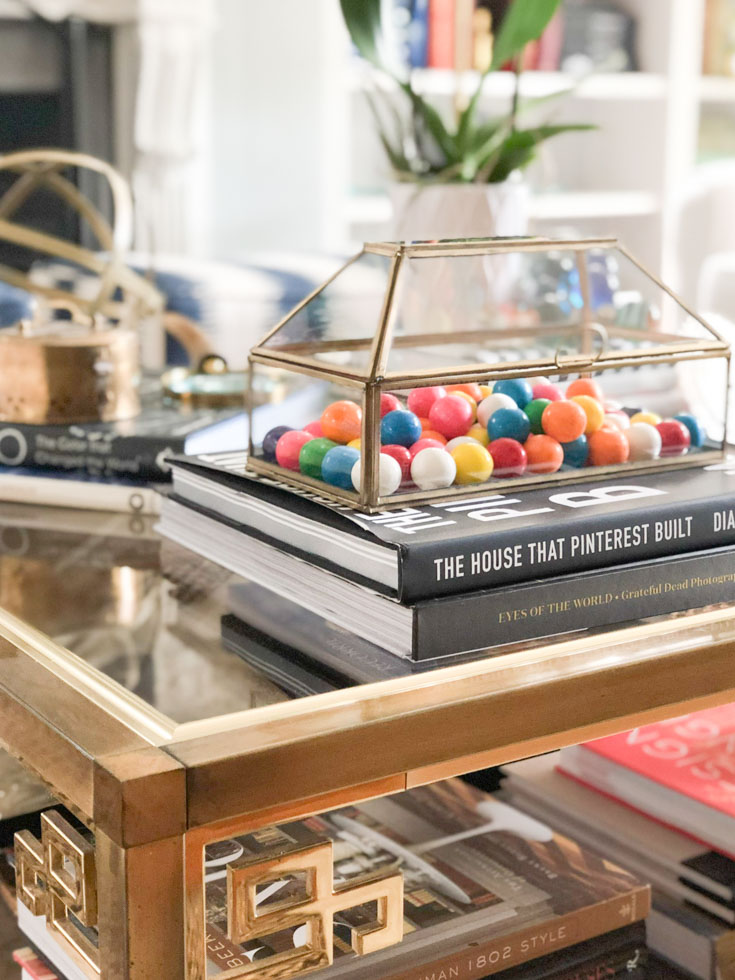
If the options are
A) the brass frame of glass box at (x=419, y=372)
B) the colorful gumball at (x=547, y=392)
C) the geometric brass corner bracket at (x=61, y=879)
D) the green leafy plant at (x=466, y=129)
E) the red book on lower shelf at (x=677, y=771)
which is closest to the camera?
the geometric brass corner bracket at (x=61, y=879)

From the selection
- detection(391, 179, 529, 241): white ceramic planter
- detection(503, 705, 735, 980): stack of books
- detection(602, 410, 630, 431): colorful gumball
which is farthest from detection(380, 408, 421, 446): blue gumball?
detection(391, 179, 529, 241): white ceramic planter

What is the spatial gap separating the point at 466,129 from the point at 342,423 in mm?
740

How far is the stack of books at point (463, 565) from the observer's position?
0.56 metres

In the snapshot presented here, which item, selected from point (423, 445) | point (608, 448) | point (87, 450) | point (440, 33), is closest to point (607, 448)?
point (608, 448)

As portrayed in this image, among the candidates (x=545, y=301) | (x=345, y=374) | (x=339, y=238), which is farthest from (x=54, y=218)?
(x=345, y=374)

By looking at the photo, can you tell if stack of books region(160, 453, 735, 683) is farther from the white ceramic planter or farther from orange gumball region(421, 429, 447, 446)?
the white ceramic planter

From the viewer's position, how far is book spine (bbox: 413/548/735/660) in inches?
22.1

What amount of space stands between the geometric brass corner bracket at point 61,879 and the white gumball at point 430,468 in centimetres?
24

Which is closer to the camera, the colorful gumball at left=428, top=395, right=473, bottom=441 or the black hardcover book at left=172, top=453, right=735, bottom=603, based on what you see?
the black hardcover book at left=172, top=453, right=735, bottom=603

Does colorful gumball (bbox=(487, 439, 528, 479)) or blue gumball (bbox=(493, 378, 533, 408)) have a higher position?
blue gumball (bbox=(493, 378, 533, 408))

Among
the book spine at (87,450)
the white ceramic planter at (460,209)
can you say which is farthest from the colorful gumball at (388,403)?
the white ceramic planter at (460,209)

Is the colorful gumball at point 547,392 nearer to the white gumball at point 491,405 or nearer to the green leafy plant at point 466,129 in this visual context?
the white gumball at point 491,405

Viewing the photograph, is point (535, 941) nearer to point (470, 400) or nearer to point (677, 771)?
point (677, 771)

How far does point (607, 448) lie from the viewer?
698 mm
